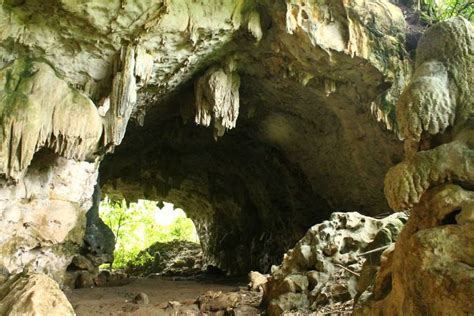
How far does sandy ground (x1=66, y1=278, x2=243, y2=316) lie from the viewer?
6.13 meters

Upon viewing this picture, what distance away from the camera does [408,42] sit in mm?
8375

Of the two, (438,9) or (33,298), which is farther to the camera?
(438,9)

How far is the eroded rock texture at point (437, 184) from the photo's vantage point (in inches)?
104

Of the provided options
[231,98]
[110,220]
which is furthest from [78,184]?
[110,220]

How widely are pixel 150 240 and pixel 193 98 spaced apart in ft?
47.3

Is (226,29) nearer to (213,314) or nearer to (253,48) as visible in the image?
(253,48)

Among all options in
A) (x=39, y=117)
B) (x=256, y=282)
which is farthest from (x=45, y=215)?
(x=256, y=282)

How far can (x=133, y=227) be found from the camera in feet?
67.6

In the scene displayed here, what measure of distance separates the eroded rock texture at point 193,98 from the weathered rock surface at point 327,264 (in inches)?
113

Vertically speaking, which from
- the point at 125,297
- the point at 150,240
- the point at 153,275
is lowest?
the point at 153,275

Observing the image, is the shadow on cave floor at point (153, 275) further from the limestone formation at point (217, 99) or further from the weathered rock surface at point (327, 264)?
the limestone formation at point (217, 99)

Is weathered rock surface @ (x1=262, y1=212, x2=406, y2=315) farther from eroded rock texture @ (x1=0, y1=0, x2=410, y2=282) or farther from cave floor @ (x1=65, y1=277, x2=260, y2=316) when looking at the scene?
eroded rock texture @ (x1=0, y1=0, x2=410, y2=282)

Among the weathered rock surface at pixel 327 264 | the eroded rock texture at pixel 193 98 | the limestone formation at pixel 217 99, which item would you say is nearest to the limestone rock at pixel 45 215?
the eroded rock texture at pixel 193 98

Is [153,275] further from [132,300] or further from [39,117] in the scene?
[39,117]
